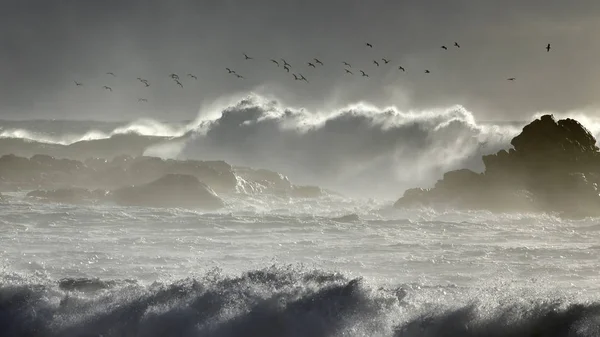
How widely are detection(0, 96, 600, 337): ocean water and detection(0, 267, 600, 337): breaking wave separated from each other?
25 millimetres

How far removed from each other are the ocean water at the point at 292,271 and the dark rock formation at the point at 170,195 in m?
1.04

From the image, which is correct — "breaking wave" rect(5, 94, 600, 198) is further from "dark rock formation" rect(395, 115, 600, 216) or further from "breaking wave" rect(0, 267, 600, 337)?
"breaking wave" rect(0, 267, 600, 337)

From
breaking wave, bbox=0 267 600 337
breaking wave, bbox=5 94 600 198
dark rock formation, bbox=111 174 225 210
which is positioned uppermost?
breaking wave, bbox=5 94 600 198

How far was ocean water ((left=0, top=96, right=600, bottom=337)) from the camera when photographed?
13.7 m

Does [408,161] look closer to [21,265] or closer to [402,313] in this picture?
[21,265]

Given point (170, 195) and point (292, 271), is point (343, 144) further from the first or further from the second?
point (292, 271)

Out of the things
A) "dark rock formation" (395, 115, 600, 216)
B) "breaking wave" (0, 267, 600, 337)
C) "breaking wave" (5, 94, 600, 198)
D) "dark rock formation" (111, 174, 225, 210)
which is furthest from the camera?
"breaking wave" (5, 94, 600, 198)

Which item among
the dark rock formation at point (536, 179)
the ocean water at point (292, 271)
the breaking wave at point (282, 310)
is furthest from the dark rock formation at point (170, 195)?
the breaking wave at point (282, 310)

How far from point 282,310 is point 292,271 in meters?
1.34

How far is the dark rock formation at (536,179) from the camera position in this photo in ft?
106

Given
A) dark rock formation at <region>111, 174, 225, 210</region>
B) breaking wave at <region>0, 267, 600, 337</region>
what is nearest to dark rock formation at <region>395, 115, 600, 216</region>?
dark rock formation at <region>111, 174, 225, 210</region>

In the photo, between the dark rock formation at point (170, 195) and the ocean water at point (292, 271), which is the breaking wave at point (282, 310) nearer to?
the ocean water at point (292, 271)

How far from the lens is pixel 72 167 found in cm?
4347

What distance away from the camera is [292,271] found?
15375 millimetres
